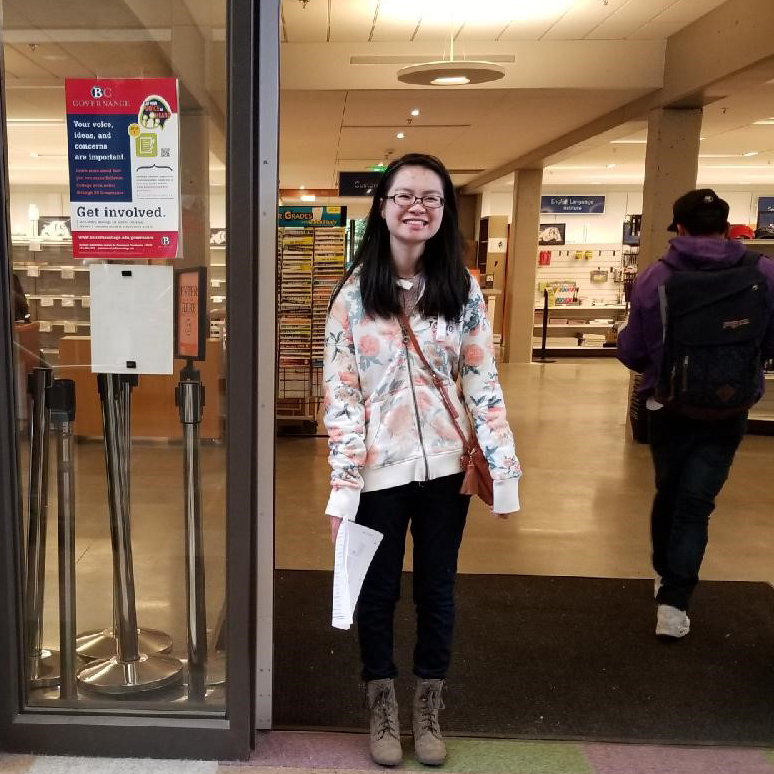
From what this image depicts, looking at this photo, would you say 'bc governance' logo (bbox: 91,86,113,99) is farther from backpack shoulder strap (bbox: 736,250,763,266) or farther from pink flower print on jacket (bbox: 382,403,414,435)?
backpack shoulder strap (bbox: 736,250,763,266)

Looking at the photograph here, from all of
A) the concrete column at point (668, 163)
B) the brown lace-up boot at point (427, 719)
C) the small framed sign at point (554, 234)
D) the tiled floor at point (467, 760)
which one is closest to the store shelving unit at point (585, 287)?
the small framed sign at point (554, 234)

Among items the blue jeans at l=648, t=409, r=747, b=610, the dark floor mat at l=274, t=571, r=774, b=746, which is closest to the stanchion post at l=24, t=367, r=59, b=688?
the dark floor mat at l=274, t=571, r=774, b=746

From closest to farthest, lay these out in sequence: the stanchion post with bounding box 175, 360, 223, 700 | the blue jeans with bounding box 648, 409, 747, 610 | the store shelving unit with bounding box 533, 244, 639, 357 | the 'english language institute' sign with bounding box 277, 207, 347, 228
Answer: the stanchion post with bounding box 175, 360, 223, 700, the blue jeans with bounding box 648, 409, 747, 610, the 'english language institute' sign with bounding box 277, 207, 347, 228, the store shelving unit with bounding box 533, 244, 639, 357

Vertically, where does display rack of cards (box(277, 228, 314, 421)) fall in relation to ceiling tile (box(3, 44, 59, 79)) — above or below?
below

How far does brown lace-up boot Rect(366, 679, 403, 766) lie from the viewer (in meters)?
2.08

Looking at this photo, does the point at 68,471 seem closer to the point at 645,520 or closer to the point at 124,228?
the point at 124,228

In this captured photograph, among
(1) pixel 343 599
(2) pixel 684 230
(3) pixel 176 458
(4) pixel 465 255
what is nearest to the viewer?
(1) pixel 343 599

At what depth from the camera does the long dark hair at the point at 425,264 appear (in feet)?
6.27

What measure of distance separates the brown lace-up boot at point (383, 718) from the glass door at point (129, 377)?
1.11 feet

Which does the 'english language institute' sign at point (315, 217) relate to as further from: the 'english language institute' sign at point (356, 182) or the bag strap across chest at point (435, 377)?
the bag strap across chest at point (435, 377)

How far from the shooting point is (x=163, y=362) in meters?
2.07

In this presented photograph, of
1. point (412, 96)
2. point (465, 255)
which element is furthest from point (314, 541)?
point (412, 96)

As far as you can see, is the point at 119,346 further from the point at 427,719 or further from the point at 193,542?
the point at 427,719

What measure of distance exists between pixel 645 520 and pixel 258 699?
2778mm
